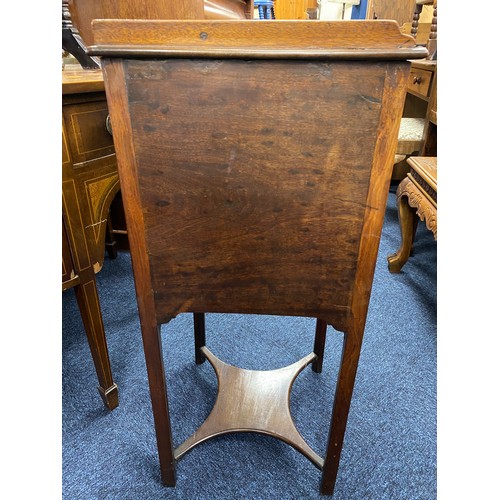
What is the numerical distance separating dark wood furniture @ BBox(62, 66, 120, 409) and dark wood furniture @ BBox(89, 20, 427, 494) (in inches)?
11.3

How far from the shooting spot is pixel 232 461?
3.50 feet

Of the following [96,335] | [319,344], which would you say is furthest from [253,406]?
[96,335]

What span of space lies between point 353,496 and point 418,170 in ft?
4.23

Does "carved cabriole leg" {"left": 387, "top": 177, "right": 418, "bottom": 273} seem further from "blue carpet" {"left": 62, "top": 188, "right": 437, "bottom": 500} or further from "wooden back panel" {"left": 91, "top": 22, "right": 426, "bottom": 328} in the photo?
"wooden back panel" {"left": 91, "top": 22, "right": 426, "bottom": 328}

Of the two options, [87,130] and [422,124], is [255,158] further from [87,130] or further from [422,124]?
[422,124]

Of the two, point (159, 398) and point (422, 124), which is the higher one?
point (422, 124)

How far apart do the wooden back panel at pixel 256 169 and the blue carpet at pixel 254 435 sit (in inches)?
21.7

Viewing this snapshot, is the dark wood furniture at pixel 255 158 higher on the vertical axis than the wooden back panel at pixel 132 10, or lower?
lower

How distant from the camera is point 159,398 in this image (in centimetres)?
86

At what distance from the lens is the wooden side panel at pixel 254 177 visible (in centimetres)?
55

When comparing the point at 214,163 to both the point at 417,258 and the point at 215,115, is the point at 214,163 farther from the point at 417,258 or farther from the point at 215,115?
the point at 417,258

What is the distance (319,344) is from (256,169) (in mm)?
821

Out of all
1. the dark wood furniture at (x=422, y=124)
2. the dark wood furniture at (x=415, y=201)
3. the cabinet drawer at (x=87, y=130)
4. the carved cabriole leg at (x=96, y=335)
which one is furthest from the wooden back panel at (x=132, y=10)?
the dark wood furniture at (x=415, y=201)

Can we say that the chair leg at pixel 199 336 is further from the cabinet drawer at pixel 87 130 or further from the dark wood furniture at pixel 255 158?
the cabinet drawer at pixel 87 130
